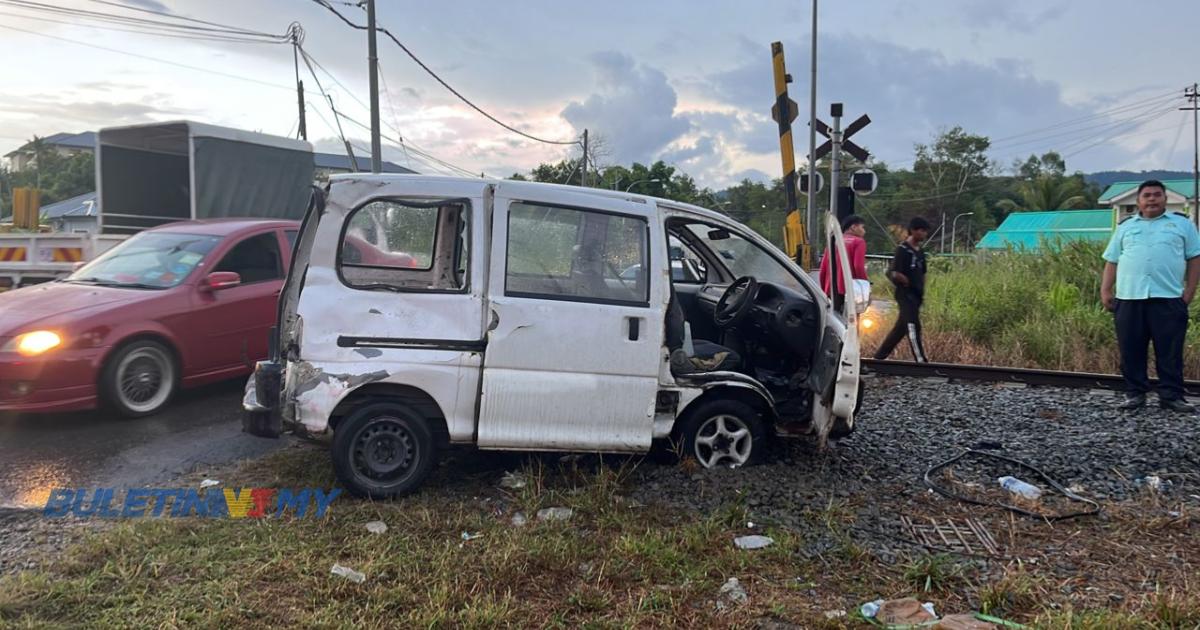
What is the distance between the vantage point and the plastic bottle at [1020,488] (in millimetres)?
4586

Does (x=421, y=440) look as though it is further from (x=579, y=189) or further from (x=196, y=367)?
(x=196, y=367)

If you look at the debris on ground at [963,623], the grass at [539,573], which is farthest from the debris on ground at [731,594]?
the debris on ground at [963,623]

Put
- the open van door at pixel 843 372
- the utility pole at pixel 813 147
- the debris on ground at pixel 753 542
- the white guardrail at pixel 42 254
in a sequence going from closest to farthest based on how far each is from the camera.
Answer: the debris on ground at pixel 753 542 → the open van door at pixel 843 372 → the white guardrail at pixel 42 254 → the utility pole at pixel 813 147

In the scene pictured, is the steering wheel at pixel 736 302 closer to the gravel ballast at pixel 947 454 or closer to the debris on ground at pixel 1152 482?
the gravel ballast at pixel 947 454

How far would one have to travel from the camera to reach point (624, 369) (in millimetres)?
4516

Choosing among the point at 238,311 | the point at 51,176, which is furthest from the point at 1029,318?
the point at 51,176

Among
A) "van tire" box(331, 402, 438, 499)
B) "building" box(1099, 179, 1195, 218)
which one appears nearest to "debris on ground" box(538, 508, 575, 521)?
"van tire" box(331, 402, 438, 499)

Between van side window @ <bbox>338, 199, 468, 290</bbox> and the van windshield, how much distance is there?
1.55 metres

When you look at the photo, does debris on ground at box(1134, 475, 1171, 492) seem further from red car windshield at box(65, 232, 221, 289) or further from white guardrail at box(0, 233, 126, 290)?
white guardrail at box(0, 233, 126, 290)

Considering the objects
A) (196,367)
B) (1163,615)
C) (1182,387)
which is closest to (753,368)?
(1163,615)

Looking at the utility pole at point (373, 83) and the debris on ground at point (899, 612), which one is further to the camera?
the utility pole at point (373, 83)

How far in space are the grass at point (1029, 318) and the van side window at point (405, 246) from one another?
655 cm

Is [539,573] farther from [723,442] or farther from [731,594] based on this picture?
[723,442]

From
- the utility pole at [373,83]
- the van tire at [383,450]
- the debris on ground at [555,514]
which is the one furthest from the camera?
the utility pole at [373,83]
